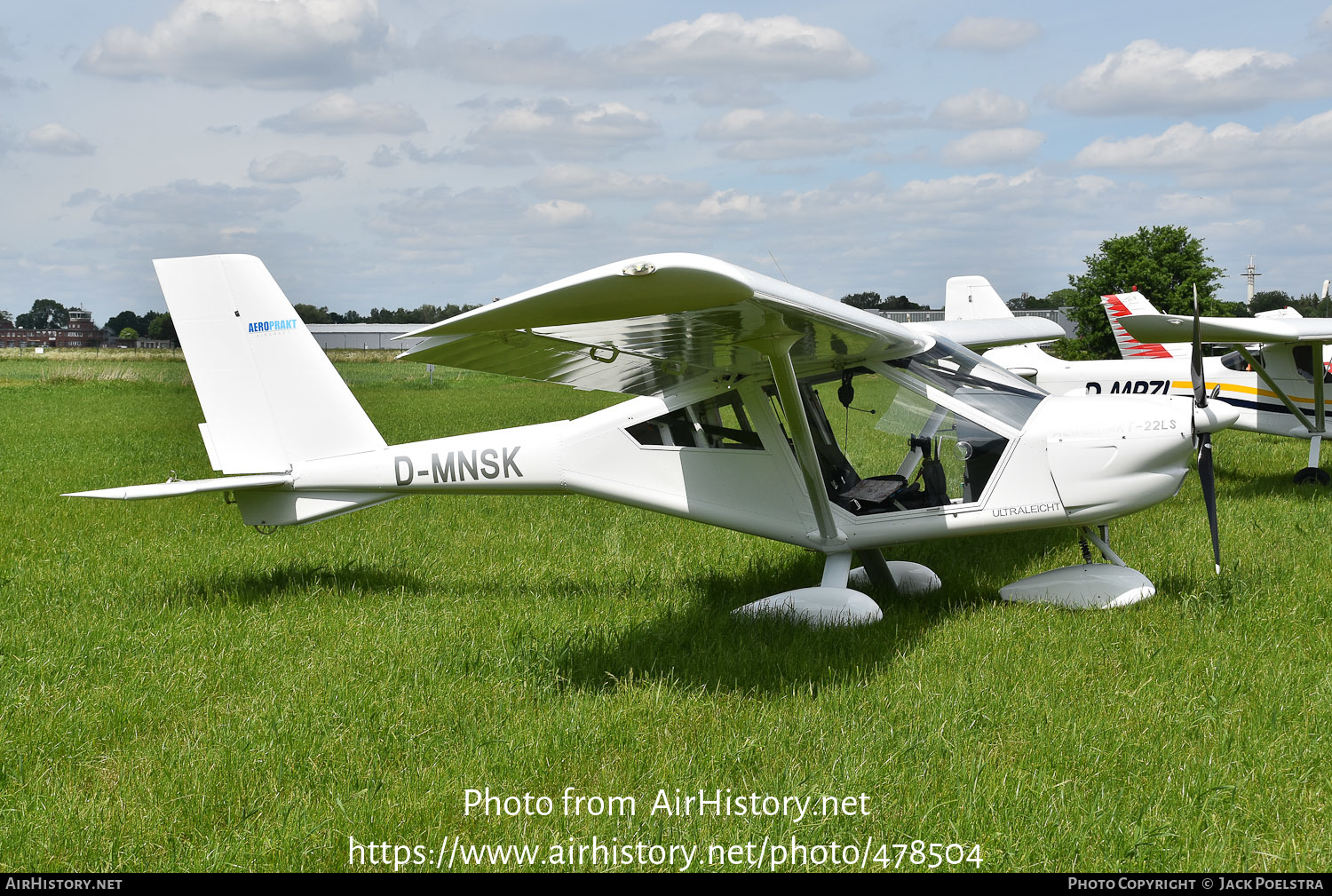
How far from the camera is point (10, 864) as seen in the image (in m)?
3.49

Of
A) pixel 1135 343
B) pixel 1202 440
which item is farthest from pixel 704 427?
pixel 1135 343

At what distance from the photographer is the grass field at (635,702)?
366 centimetres

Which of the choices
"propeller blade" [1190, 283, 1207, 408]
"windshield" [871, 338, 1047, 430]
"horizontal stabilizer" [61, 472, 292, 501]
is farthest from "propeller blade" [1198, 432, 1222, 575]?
"horizontal stabilizer" [61, 472, 292, 501]

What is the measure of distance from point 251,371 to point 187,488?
112cm

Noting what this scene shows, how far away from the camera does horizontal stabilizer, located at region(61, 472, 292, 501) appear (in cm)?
632

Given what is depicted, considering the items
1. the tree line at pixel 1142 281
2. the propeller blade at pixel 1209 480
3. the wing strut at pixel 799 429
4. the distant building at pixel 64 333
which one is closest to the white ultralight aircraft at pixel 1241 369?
the propeller blade at pixel 1209 480

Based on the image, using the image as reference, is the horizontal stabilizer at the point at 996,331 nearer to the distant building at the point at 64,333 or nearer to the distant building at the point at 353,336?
the distant building at the point at 353,336

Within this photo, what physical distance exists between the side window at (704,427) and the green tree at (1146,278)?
5328cm

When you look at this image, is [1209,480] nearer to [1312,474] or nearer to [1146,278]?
[1312,474]

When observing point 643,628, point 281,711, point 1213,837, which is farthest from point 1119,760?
point 281,711

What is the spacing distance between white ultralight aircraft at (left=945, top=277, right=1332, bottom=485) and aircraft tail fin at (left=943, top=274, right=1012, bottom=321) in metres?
1.52

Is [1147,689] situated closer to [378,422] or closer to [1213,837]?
[1213,837]

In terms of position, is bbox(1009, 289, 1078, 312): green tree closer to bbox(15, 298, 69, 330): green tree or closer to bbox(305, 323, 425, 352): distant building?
bbox(305, 323, 425, 352): distant building

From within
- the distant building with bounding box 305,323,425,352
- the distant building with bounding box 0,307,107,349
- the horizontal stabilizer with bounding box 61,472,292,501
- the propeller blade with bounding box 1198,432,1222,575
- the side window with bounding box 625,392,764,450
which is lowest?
the propeller blade with bounding box 1198,432,1222,575
